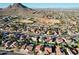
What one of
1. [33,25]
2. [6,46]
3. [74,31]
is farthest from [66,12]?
[6,46]

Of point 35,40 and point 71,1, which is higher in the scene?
point 71,1

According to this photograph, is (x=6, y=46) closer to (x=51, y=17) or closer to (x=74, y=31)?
(x=51, y=17)

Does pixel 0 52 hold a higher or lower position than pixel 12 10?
lower

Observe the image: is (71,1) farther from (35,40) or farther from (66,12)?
(35,40)
